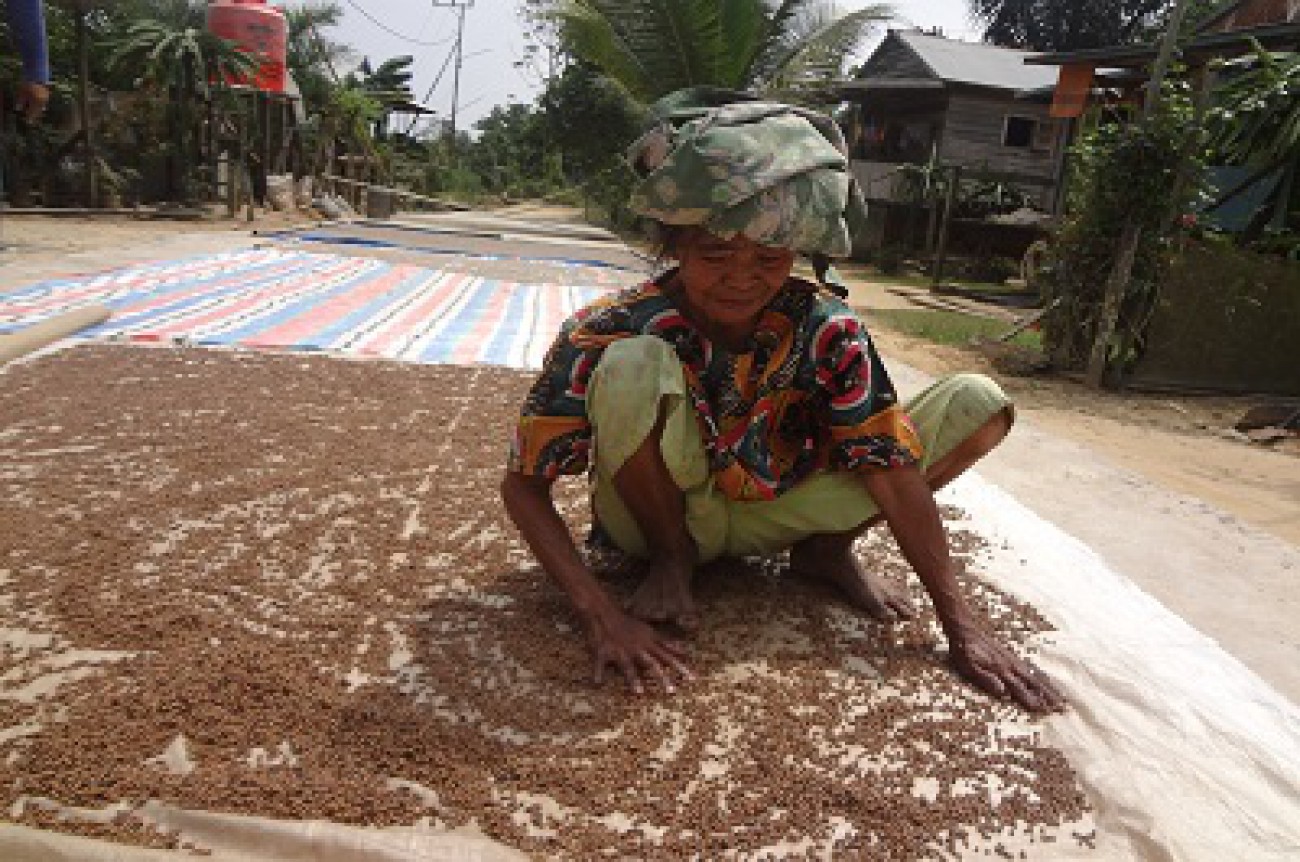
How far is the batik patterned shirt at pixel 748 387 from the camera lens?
4.76 feet

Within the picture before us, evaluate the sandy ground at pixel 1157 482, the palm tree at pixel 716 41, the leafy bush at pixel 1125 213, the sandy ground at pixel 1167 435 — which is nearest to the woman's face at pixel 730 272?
the sandy ground at pixel 1157 482

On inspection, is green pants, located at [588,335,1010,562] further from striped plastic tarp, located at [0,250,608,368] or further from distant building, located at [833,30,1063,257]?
distant building, located at [833,30,1063,257]

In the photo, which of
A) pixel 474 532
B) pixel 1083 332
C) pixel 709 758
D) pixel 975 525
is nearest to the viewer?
pixel 709 758

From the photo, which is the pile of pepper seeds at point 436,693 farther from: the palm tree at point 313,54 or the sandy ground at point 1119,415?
the palm tree at point 313,54

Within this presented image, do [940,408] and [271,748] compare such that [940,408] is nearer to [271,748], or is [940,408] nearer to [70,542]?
[271,748]

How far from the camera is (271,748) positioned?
3.90 feet

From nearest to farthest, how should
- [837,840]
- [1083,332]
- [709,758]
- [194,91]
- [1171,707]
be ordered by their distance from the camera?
[837,840] → [709,758] → [1171,707] → [1083,332] → [194,91]

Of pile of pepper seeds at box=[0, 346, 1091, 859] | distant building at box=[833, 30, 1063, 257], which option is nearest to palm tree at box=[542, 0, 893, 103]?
distant building at box=[833, 30, 1063, 257]

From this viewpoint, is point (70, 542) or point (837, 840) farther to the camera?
point (70, 542)

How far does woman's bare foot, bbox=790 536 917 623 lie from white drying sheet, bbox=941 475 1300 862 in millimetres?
274

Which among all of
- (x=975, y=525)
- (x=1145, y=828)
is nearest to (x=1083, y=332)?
(x=975, y=525)

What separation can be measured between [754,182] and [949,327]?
25.5ft

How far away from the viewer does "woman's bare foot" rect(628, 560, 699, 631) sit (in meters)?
1.53

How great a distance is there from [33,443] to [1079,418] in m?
4.97
